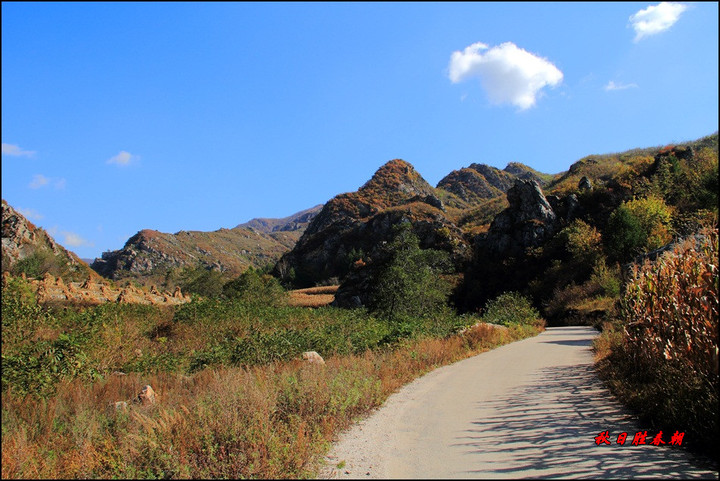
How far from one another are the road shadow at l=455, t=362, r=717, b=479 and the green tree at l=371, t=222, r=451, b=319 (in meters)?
13.2

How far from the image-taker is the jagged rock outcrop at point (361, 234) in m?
62.9

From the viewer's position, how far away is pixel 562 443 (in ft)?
16.6

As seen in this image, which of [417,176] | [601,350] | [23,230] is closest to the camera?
[601,350]

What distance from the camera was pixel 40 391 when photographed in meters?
5.69

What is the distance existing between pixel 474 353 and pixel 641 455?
9353 mm

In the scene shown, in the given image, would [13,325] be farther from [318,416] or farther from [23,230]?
[23,230]

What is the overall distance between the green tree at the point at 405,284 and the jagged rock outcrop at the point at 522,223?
31442 mm

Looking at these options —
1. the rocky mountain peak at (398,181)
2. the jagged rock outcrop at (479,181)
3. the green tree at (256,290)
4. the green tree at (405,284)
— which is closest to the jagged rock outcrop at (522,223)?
the green tree at (256,290)

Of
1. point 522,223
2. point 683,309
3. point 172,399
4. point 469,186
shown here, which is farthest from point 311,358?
point 469,186

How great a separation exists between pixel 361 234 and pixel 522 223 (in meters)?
39.3

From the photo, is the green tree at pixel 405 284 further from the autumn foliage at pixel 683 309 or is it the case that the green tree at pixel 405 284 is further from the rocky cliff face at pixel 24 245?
the rocky cliff face at pixel 24 245

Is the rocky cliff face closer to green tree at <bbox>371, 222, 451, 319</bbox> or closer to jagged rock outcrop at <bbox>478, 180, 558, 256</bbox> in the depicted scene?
green tree at <bbox>371, 222, 451, 319</bbox>

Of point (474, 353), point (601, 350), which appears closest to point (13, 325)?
point (474, 353)

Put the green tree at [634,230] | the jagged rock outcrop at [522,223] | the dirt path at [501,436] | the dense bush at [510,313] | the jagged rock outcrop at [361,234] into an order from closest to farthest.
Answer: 1. the dirt path at [501,436]
2. the dense bush at [510,313]
3. the green tree at [634,230]
4. the jagged rock outcrop at [522,223]
5. the jagged rock outcrop at [361,234]
